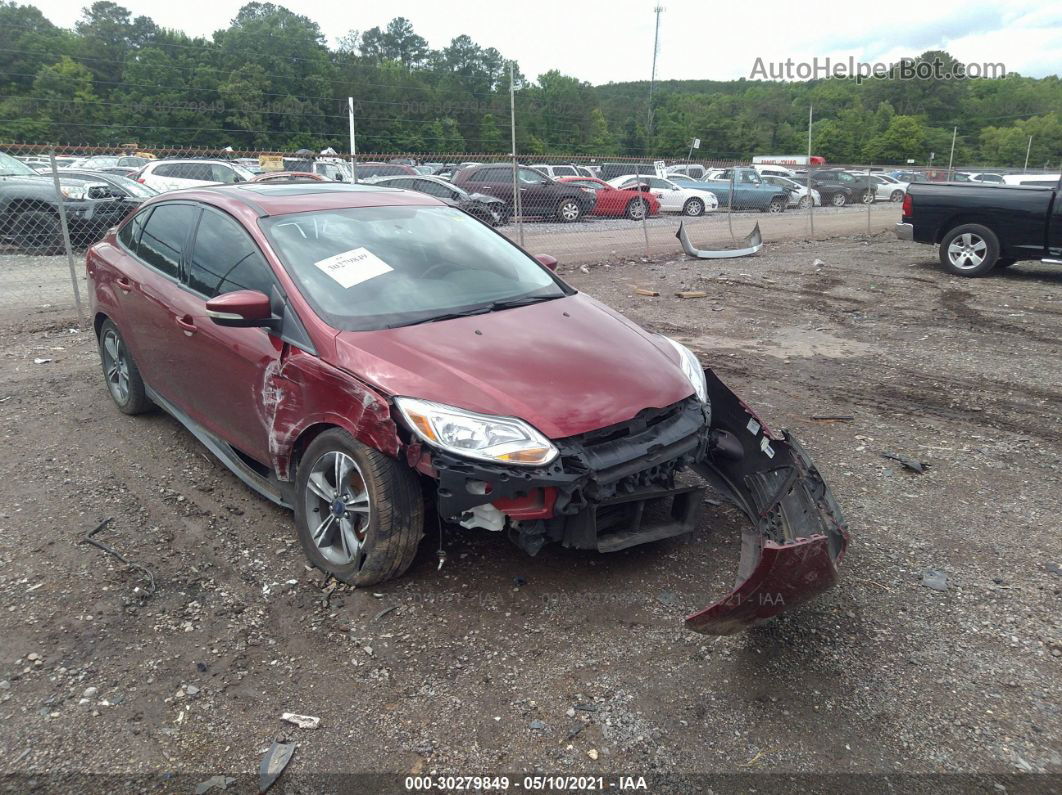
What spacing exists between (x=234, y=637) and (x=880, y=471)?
12.2 feet

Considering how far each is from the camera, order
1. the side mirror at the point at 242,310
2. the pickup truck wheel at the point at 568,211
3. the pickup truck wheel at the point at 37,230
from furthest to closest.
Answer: the pickup truck wheel at the point at 568,211 → the pickup truck wheel at the point at 37,230 → the side mirror at the point at 242,310

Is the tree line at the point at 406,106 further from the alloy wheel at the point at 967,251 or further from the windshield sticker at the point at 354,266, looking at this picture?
the windshield sticker at the point at 354,266

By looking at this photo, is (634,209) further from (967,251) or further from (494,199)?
(967,251)

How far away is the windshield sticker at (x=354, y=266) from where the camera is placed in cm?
374

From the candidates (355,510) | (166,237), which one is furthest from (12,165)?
(355,510)

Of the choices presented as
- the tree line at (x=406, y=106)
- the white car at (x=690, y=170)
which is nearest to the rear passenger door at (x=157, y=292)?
the white car at (x=690, y=170)

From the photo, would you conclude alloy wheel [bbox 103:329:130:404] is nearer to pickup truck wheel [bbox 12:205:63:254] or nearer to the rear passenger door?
the rear passenger door

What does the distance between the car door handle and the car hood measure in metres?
1.25

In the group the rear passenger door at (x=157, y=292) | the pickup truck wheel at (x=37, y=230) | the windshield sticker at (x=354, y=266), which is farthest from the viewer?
the pickup truck wheel at (x=37, y=230)

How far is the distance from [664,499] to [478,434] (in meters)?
0.99

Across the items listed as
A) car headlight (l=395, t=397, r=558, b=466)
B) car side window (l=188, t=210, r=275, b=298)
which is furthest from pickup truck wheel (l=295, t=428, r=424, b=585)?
car side window (l=188, t=210, r=275, b=298)

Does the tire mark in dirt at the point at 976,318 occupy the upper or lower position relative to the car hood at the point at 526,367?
lower

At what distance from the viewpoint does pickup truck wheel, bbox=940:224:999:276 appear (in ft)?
36.2

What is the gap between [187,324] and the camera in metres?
4.19
